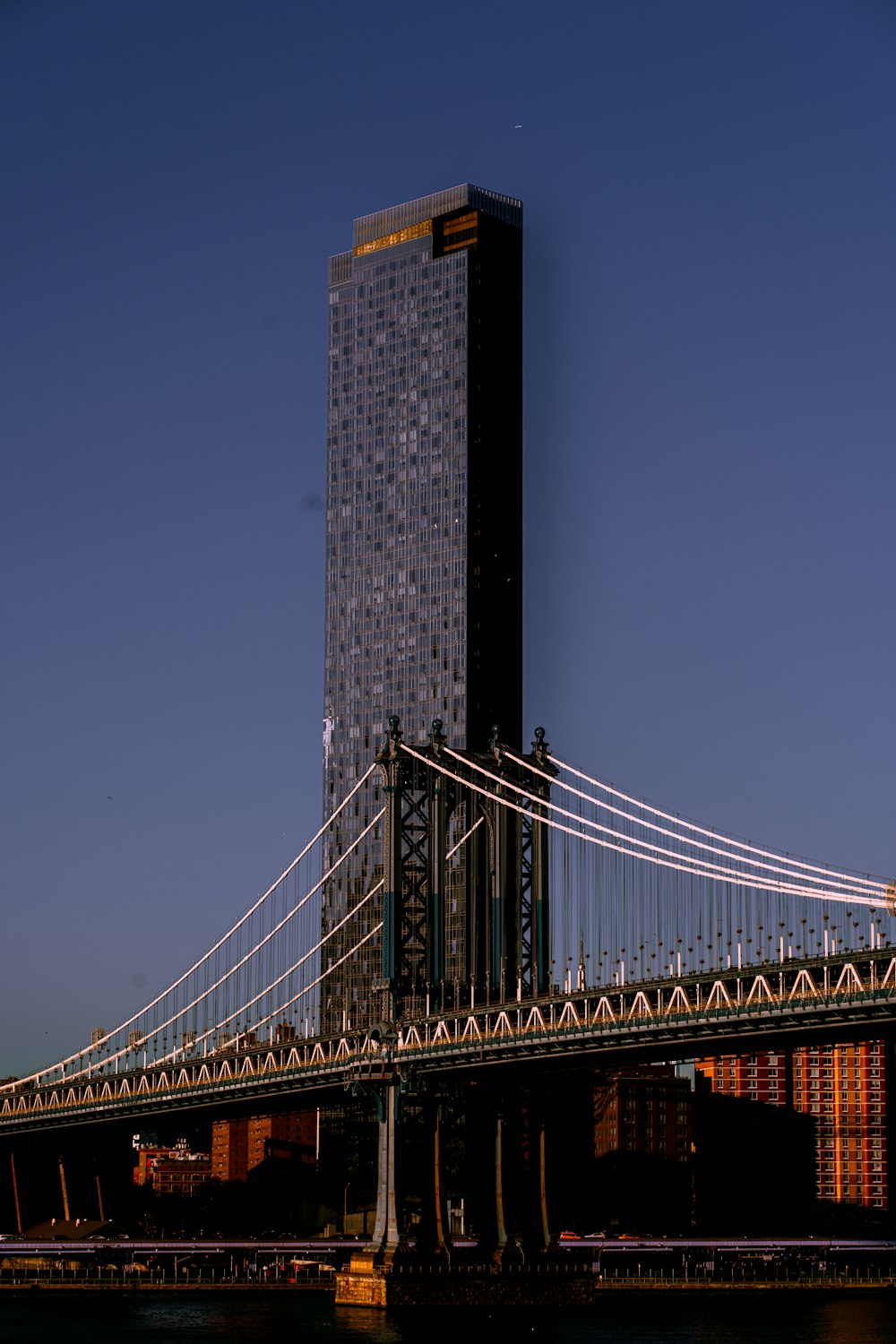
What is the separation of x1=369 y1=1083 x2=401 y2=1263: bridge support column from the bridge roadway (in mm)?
1629

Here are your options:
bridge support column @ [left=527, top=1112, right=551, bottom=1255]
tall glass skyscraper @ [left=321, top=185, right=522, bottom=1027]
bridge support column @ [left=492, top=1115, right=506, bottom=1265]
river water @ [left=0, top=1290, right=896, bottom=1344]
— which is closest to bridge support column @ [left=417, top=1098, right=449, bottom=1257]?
bridge support column @ [left=492, top=1115, right=506, bottom=1265]

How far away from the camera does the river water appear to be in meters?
103

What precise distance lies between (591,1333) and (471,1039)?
15726mm

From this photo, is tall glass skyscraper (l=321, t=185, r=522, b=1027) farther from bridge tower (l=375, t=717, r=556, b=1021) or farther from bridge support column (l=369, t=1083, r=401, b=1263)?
bridge support column (l=369, t=1083, r=401, b=1263)

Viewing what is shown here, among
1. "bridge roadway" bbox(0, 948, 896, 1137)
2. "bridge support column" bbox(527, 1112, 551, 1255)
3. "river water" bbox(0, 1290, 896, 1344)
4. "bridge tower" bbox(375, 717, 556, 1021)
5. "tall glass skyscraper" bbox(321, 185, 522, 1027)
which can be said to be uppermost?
"tall glass skyscraper" bbox(321, 185, 522, 1027)

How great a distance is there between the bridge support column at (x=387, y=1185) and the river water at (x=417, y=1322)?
3760 millimetres

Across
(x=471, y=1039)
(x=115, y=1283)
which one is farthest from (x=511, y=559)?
(x=471, y=1039)

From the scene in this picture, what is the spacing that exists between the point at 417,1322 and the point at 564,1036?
14558 mm

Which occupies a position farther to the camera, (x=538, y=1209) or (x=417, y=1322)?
(x=538, y=1209)

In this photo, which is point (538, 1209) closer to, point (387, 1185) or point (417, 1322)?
point (387, 1185)

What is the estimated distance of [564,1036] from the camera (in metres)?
107

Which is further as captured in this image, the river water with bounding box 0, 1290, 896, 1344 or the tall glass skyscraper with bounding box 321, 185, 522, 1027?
the tall glass skyscraper with bounding box 321, 185, 522, 1027

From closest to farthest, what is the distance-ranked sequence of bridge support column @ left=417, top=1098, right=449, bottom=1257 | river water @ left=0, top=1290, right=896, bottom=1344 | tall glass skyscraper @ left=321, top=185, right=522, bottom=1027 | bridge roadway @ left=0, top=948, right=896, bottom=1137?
1. bridge roadway @ left=0, top=948, right=896, bottom=1137
2. river water @ left=0, top=1290, right=896, bottom=1344
3. bridge support column @ left=417, top=1098, right=449, bottom=1257
4. tall glass skyscraper @ left=321, top=185, right=522, bottom=1027

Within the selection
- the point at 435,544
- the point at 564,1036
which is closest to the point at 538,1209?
the point at 564,1036
